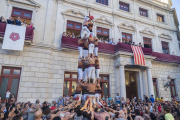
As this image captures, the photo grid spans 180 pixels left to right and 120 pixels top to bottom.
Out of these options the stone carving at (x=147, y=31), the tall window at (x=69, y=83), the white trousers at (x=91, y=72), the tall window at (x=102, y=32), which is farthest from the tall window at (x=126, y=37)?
the white trousers at (x=91, y=72)

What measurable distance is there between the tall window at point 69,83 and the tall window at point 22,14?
21.7ft

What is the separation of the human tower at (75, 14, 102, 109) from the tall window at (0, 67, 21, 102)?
21.3ft

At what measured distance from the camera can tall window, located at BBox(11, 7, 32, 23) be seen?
12.0 m

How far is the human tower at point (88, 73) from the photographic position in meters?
6.75

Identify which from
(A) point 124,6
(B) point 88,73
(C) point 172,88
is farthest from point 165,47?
(B) point 88,73

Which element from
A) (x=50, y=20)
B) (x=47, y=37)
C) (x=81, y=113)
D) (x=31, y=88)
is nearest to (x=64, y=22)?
(x=50, y=20)

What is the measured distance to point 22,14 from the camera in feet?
40.2

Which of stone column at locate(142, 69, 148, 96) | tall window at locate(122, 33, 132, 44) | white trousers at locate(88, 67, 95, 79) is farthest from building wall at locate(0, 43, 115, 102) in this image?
stone column at locate(142, 69, 148, 96)

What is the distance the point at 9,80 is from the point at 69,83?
506 centimetres

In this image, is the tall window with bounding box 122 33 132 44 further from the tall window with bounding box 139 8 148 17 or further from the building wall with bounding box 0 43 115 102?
the building wall with bounding box 0 43 115 102

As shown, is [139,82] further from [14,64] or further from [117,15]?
[14,64]

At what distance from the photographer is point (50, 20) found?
41.8 feet

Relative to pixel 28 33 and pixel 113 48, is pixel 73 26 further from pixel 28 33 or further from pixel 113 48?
pixel 113 48

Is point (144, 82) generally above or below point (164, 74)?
below
